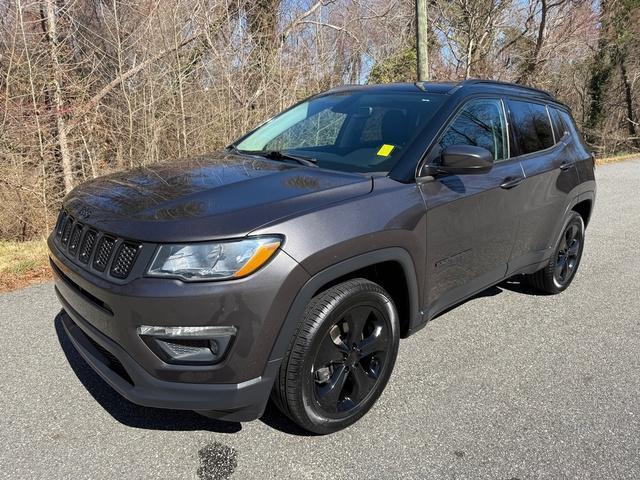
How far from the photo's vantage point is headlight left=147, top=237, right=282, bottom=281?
2.16m

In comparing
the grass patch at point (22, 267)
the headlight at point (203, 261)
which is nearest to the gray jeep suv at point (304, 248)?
the headlight at point (203, 261)

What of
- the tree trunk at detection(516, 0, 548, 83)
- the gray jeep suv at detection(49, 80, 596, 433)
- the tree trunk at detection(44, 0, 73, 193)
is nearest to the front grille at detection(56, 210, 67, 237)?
the gray jeep suv at detection(49, 80, 596, 433)

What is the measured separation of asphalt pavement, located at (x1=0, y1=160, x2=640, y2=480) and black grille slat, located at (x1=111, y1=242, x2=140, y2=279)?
92 cm

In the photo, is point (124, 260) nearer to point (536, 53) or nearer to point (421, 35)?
point (421, 35)

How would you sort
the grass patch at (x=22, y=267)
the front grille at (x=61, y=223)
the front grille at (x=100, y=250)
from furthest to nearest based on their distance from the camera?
the grass patch at (x=22, y=267) < the front grille at (x=61, y=223) < the front grille at (x=100, y=250)

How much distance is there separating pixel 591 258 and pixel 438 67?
562 inches

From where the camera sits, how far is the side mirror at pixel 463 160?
285 cm

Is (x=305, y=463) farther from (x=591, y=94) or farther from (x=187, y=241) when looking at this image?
(x=591, y=94)

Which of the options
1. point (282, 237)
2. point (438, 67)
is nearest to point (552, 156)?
point (282, 237)

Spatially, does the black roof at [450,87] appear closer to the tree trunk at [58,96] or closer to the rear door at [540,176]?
the rear door at [540,176]

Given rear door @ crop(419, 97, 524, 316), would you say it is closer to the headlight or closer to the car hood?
the car hood

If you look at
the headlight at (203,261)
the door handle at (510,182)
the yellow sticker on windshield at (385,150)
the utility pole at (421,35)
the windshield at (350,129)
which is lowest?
the headlight at (203,261)

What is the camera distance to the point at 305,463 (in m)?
2.48

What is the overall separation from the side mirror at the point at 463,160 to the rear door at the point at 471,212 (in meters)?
0.10
